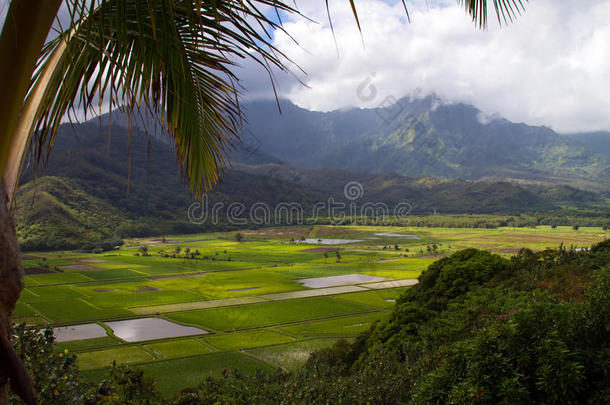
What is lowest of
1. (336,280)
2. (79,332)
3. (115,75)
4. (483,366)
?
(79,332)

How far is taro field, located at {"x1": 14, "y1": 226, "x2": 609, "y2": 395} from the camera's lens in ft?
73.7

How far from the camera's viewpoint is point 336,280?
44.8 m

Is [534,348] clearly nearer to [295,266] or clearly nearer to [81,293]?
[81,293]

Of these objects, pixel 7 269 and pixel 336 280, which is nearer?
pixel 7 269

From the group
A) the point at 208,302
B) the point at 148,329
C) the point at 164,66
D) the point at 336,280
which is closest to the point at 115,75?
the point at 164,66

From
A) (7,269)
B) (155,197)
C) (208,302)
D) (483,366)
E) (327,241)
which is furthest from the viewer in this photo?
(155,197)

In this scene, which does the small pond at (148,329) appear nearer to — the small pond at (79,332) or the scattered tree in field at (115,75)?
the small pond at (79,332)

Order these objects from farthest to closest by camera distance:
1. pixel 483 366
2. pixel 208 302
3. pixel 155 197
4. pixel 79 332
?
pixel 155 197, pixel 208 302, pixel 79 332, pixel 483 366

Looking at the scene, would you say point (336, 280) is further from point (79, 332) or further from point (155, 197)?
point (155, 197)

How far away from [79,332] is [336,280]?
25779mm

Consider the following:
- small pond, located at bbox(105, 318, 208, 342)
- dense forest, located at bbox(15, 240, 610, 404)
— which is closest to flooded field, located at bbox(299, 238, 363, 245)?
small pond, located at bbox(105, 318, 208, 342)

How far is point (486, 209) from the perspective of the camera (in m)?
126

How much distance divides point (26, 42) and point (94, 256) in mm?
67022

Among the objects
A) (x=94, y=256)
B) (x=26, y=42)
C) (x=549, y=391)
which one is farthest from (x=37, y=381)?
(x=94, y=256)
